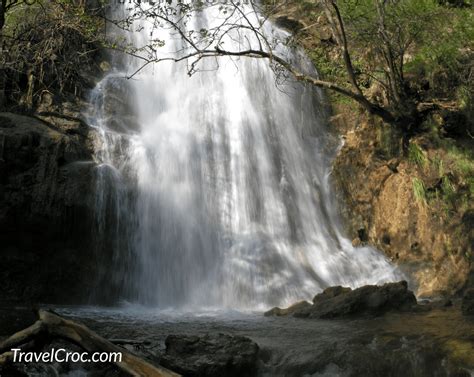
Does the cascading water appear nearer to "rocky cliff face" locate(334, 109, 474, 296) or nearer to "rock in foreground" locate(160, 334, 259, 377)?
"rocky cliff face" locate(334, 109, 474, 296)

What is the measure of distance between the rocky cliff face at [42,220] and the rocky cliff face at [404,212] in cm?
683

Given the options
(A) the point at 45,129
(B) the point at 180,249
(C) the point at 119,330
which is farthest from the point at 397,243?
(A) the point at 45,129

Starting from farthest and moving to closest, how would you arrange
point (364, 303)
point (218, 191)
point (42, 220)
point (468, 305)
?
1. point (218, 191)
2. point (42, 220)
3. point (364, 303)
4. point (468, 305)

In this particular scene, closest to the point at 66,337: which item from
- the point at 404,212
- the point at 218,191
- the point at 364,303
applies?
the point at 364,303

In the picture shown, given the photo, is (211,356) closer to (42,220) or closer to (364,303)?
(364,303)

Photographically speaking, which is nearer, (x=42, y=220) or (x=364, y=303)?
(x=364, y=303)

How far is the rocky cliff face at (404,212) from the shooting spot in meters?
11.1

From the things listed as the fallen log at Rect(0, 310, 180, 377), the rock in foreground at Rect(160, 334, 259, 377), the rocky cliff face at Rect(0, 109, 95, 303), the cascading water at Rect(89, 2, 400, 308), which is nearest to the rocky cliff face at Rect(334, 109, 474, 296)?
the cascading water at Rect(89, 2, 400, 308)

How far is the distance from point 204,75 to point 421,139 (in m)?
7.01

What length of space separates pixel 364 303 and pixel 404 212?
188 inches

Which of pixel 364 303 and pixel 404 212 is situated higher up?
pixel 404 212

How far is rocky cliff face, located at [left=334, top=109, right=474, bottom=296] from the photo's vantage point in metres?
11.1

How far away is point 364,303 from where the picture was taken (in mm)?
8359

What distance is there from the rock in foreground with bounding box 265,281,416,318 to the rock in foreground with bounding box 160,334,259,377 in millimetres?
2752
